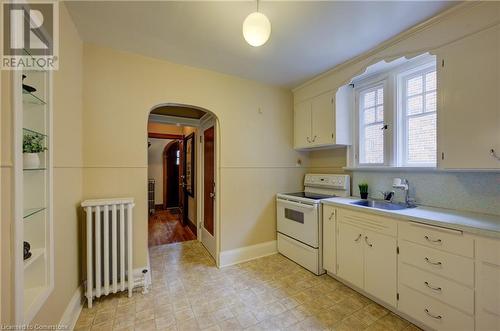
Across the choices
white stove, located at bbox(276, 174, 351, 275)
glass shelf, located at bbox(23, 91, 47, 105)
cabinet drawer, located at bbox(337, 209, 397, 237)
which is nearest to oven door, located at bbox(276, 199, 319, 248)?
white stove, located at bbox(276, 174, 351, 275)

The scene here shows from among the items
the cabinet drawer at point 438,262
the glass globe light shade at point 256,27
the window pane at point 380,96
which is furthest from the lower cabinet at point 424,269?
the glass globe light shade at point 256,27

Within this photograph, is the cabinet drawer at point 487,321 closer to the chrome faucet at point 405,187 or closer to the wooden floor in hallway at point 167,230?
the chrome faucet at point 405,187

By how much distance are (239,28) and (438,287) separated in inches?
106

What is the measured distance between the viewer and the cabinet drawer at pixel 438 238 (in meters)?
1.38

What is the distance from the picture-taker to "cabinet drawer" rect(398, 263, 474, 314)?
1381 millimetres

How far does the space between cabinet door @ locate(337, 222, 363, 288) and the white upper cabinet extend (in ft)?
3.75

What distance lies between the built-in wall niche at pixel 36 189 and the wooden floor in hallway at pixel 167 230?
7.77 ft

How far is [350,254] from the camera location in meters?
2.17

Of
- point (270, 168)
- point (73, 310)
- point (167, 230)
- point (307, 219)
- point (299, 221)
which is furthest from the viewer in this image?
point (167, 230)

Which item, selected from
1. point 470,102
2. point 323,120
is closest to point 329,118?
point 323,120

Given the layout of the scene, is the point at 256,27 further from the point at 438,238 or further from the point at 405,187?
the point at 405,187

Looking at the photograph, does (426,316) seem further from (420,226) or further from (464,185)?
(464,185)

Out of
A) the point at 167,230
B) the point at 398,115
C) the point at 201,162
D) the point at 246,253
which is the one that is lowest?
the point at 167,230

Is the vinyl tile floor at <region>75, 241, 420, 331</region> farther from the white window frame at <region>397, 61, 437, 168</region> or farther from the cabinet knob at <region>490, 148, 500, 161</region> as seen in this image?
the white window frame at <region>397, 61, 437, 168</region>
